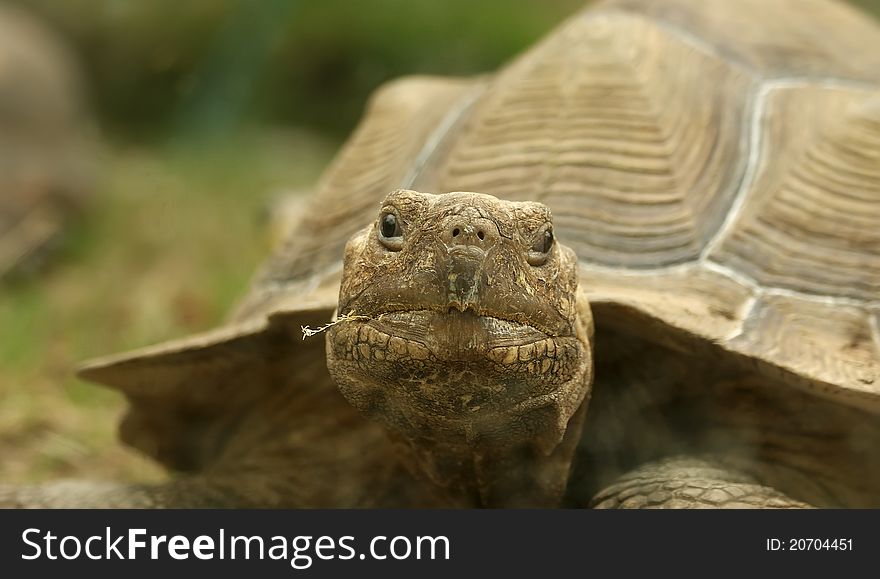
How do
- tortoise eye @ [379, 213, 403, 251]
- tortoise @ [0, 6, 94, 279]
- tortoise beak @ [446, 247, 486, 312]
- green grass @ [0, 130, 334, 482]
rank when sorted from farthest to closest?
tortoise @ [0, 6, 94, 279]
green grass @ [0, 130, 334, 482]
tortoise eye @ [379, 213, 403, 251]
tortoise beak @ [446, 247, 486, 312]

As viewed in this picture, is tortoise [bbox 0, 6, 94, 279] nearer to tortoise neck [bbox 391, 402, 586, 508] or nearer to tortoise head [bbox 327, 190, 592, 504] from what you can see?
tortoise neck [bbox 391, 402, 586, 508]

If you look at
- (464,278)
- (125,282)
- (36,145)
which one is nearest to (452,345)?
(464,278)

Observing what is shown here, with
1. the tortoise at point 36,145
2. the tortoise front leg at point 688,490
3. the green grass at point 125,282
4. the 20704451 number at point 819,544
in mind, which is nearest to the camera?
the 20704451 number at point 819,544

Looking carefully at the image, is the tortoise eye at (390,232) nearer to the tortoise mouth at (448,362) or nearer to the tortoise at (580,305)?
the tortoise at (580,305)

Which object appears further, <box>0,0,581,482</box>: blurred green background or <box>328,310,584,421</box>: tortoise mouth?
<box>0,0,581,482</box>: blurred green background

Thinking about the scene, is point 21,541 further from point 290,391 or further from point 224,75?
point 224,75

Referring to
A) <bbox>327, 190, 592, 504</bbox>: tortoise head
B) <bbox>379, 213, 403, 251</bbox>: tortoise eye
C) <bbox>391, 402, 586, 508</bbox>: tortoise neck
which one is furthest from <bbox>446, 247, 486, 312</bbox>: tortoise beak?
<bbox>391, 402, 586, 508</bbox>: tortoise neck

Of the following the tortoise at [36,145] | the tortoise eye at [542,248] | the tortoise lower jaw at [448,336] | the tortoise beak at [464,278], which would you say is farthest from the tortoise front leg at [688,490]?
the tortoise at [36,145]

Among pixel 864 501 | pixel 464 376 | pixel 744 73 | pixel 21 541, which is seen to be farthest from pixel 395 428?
pixel 744 73
